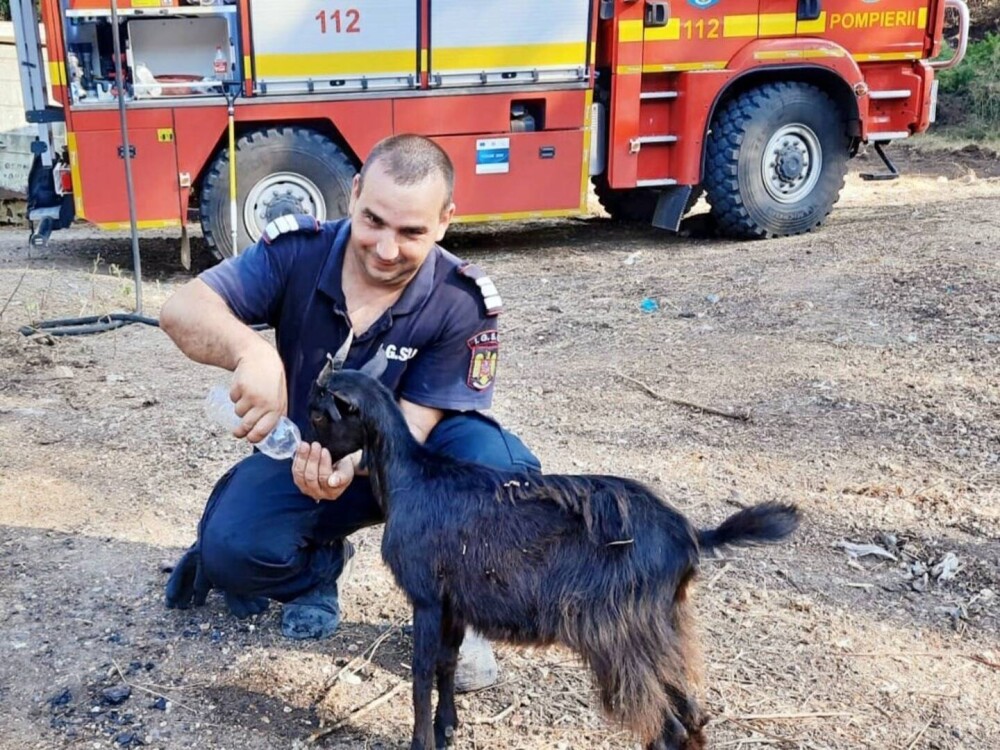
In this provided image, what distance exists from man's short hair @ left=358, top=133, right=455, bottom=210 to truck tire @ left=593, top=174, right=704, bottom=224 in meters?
7.68

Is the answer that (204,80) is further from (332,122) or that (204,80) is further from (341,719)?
(341,719)

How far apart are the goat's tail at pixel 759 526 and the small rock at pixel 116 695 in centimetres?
179

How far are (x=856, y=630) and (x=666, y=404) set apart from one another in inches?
88.5

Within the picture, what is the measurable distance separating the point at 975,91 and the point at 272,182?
12595 mm

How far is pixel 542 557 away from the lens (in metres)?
2.72

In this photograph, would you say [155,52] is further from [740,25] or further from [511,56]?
[740,25]

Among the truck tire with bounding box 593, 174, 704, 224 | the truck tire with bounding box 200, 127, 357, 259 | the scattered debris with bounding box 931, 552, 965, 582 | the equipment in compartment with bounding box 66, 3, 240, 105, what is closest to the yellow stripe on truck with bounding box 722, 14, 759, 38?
the truck tire with bounding box 593, 174, 704, 224

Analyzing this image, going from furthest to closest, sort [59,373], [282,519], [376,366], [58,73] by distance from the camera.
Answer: [58,73] → [59,373] → [282,519] → [376,366]

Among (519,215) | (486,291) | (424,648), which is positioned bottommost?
(424,648)

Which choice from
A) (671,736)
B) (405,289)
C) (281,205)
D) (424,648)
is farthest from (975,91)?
(424,648)

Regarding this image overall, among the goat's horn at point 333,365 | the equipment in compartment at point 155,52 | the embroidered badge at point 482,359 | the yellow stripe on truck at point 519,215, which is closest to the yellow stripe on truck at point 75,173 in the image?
the equipment in compartment at point 155,52

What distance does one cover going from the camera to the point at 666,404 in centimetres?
570

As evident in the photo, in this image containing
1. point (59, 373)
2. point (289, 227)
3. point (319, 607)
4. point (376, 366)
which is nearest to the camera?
point (376, 366)

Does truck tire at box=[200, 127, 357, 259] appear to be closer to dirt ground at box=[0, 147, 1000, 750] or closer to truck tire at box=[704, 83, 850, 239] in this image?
dirt ground at box=[0, 147, 1000, 750]
